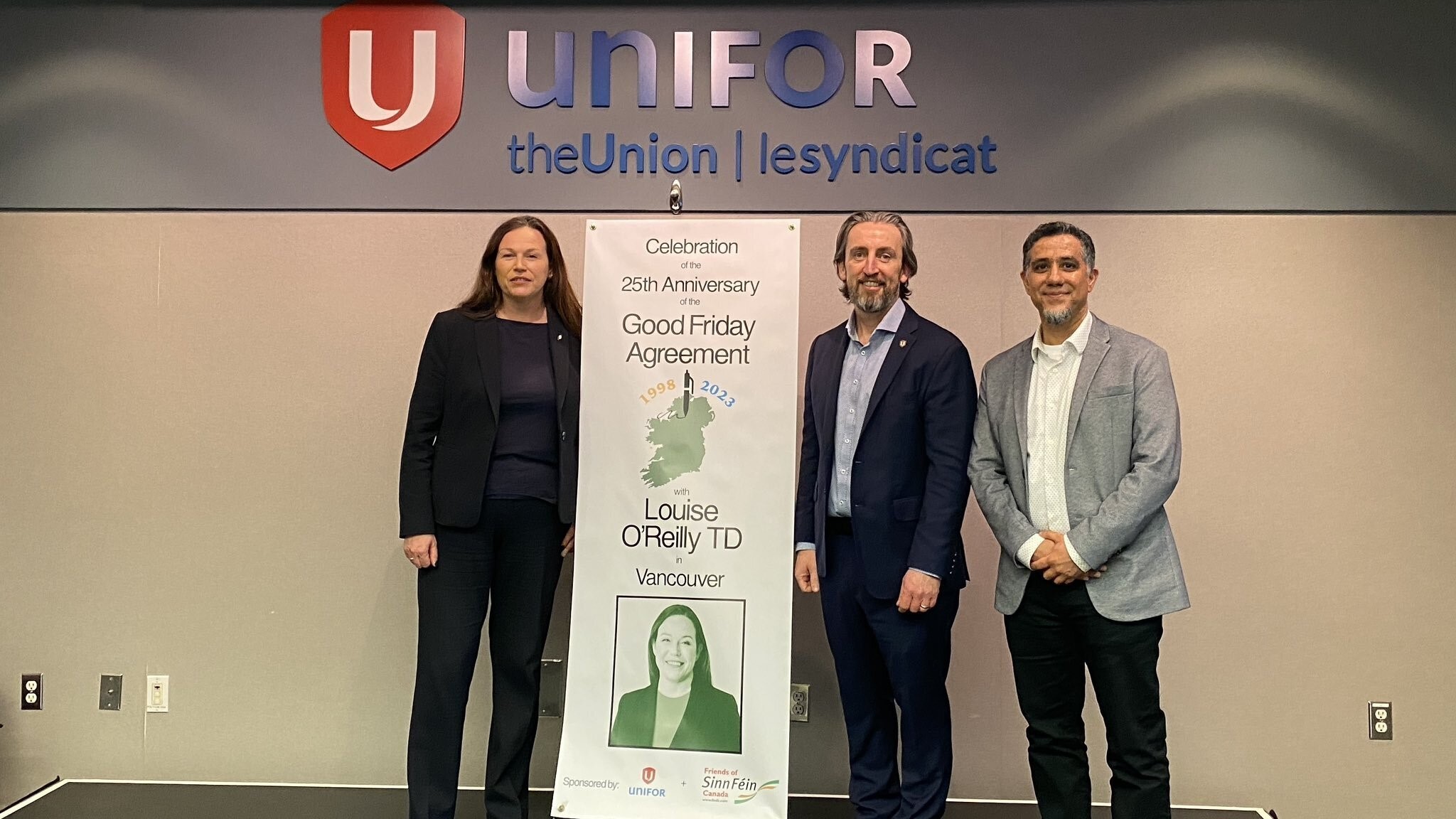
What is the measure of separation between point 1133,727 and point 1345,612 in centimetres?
136

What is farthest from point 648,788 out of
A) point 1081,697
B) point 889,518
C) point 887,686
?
point 1081,697

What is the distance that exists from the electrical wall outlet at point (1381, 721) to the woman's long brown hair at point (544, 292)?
2.80m

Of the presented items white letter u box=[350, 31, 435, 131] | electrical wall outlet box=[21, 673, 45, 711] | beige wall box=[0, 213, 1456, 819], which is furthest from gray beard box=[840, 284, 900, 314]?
electrical wall outlet box=[21, 673, 45, 711]

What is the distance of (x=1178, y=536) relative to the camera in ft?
11.5

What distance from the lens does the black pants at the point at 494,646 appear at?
2.87 metres

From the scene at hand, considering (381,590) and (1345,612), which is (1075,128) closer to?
(1345,612)

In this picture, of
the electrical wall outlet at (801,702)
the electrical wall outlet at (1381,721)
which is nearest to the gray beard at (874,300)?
the electrical wall outlet at (801,702)

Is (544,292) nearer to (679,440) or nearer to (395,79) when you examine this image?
(679,440)

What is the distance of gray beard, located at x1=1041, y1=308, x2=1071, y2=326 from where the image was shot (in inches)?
104

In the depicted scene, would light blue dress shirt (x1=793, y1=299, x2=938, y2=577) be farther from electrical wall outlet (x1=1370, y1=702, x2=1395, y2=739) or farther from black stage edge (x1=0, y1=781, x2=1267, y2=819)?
electrical wall outlet (x1=1370, y1=702, x2=1395, y2=739)

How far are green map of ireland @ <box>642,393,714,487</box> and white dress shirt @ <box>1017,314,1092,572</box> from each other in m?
0.81

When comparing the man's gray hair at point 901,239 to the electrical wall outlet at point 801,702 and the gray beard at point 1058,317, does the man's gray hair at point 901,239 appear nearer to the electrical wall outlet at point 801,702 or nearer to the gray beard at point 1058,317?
the gray beard at point 1058,317

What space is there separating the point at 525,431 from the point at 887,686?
1186 millimetres

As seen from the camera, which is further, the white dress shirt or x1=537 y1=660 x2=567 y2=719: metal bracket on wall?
x1=537 y1=660 x2=567 y2=719: metal bracket on wall
